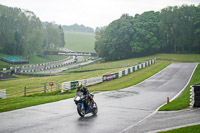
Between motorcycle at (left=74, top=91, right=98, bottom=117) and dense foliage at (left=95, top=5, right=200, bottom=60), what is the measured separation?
7662cm

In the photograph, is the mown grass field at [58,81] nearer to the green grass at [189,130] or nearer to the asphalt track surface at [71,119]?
the asphalt track surface at [71,119]

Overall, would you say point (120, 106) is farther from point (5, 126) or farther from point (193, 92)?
point (5, 126)

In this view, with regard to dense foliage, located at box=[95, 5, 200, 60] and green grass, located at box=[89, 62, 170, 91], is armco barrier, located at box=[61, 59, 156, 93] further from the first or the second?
dense foliage, located at box=[95, 5, 200, 60]

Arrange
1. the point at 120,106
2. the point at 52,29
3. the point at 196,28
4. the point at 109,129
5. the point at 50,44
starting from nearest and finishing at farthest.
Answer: the point at 109,129 → the point at 120,106 → the point at 196,28 → the point at 52,29 → the point at 50,44

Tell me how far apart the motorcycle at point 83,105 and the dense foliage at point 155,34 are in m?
76.6

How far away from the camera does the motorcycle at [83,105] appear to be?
14.0m

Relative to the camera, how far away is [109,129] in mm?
11750

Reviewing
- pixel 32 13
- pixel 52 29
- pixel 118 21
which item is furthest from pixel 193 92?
pixel 52 29

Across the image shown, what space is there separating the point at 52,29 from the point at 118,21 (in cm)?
5338

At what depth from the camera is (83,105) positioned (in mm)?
14273

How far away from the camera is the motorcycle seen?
14.0m

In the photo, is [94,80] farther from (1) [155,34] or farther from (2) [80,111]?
(1) [155,34]

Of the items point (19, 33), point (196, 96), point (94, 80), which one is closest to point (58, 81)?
point (94, 80)

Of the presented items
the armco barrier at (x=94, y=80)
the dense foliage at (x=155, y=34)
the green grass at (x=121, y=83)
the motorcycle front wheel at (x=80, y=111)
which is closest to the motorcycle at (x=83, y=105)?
the motorcycle front wheel at (x=80, y=111)
